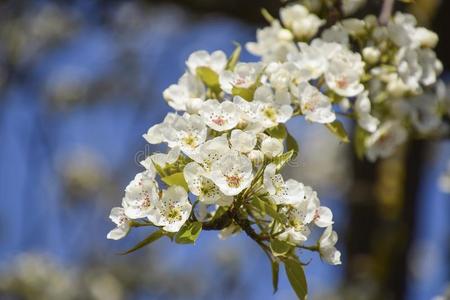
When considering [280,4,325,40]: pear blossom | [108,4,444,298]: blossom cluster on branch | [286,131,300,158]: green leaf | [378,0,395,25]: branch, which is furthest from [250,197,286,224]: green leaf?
[378,0,395,25]: branch

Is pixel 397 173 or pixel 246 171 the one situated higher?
pixel 246 171

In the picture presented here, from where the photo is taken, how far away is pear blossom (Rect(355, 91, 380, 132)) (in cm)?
169

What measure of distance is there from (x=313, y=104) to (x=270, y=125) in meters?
0.18

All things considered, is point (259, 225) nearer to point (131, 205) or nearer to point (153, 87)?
point (131, 205)

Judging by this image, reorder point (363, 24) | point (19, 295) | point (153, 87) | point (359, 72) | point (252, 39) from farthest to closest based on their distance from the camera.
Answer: point (153, 87) < point (19, 295) < point (252, 39) < point (363, 24) < point (359, 72)

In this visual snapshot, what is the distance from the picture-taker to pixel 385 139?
1.94 m

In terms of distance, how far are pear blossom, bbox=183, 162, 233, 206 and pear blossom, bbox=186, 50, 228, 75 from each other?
39 cm

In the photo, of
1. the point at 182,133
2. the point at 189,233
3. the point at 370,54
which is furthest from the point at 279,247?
the point at 370,54

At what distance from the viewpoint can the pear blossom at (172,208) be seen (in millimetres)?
1284

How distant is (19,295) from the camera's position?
4496mm

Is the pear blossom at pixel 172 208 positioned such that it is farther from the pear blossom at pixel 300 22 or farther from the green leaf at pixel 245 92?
the pear blossom at pixel 300 22

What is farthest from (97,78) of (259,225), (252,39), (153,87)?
(259,225)

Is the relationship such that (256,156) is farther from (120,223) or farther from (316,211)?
(120,223)

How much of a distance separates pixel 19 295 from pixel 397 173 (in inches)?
88.8
